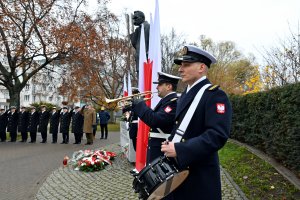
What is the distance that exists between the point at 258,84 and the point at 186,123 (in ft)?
64.2

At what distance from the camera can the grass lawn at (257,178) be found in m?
5.55

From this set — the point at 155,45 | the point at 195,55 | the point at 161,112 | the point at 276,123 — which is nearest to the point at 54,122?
the point at 155,45

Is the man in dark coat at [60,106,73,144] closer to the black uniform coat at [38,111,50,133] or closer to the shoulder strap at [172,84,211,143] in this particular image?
the black uniform coat at [38,111,50,133]

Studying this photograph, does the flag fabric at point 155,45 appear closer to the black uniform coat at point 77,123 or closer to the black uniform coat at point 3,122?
the black uniform coat at point 77,123

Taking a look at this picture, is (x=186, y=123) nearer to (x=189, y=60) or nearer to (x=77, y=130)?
(x=189, y=60)

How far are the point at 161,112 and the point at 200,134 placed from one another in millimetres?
1176

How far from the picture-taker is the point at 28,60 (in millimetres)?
19781

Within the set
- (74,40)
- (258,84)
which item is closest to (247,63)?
(258,84)

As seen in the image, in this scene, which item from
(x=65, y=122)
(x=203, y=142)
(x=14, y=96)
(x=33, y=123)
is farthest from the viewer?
(x=14, y=96)

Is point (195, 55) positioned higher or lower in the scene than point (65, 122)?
higher

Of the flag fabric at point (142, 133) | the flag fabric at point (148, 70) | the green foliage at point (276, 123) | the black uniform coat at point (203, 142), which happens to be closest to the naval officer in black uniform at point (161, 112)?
the black uniform coat at point (203, 142)

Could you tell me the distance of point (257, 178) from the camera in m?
6.58

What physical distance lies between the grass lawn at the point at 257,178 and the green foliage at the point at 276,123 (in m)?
0.40

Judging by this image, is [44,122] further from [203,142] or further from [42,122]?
[203,142]
